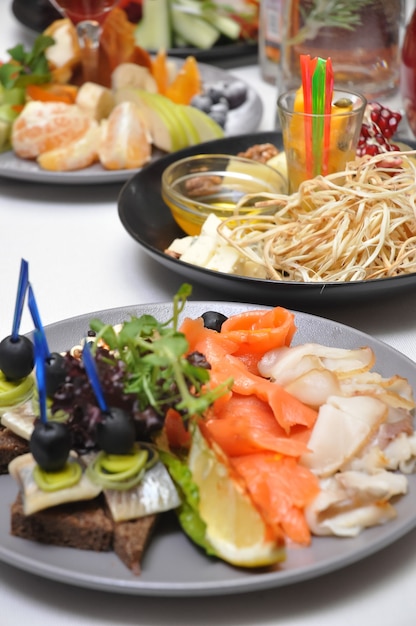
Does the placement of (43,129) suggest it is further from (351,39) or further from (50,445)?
(50,445)

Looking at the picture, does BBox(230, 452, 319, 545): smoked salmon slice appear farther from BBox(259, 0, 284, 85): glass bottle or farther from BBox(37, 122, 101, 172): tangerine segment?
BBox(259, 0, 284, 85): glass bottle

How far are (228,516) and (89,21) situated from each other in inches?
66.9

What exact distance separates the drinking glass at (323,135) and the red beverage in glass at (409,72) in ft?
1.21

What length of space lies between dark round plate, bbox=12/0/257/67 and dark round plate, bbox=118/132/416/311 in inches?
40.5

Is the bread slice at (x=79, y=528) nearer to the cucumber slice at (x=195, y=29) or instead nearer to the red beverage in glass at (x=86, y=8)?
the red beverage in glass at (x=86, y=8)

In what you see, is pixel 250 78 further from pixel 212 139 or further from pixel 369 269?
pixel 369 269

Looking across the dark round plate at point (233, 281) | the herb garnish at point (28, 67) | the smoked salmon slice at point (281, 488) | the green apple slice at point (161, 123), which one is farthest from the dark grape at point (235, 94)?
the smoked salmon slice at point (281, 488)

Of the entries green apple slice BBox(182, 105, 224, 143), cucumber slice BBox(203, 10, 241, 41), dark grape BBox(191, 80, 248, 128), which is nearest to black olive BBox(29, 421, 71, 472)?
green apple slice BBox(182, 105, 224, 143)

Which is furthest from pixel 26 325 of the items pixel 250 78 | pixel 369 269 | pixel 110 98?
pixel 250 78

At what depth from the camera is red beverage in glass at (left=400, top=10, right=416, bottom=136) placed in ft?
6.46

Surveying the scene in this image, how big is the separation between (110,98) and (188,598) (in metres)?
1.52

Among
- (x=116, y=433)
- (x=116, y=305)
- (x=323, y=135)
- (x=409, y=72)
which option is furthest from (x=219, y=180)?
(x=116, y=433)

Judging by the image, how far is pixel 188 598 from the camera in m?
0.94

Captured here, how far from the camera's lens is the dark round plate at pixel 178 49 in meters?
2.70
